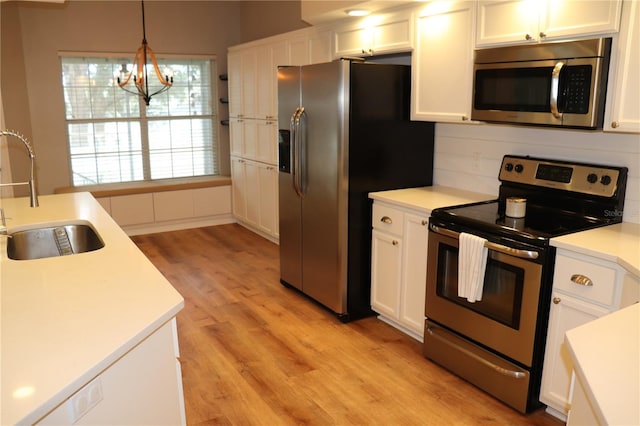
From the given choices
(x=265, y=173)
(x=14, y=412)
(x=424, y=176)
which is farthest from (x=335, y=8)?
(x=14, y=412)

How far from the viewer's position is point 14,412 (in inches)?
43.6

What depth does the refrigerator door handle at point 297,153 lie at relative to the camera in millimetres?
3707

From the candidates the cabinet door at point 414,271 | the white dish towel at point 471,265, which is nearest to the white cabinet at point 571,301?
the white dish towel at point 471,265

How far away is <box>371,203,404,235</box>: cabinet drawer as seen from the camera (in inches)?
130

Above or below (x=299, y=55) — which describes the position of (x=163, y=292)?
below

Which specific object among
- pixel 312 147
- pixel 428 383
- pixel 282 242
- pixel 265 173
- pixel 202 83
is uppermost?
pixel 202 83

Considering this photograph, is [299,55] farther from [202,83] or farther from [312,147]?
[202,83]

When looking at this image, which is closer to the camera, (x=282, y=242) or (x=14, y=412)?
(x=14, y=412)

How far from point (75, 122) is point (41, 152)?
0.49m

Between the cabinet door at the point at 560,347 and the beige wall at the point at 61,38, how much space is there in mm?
3914

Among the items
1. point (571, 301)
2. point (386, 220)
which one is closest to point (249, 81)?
point (386, 220)

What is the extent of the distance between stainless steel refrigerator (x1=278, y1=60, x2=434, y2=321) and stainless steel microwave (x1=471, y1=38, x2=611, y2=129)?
2.25 feet

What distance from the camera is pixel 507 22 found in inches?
108

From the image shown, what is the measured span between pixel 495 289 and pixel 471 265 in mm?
164
